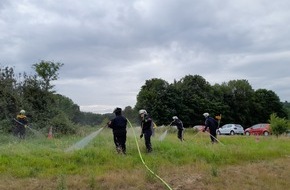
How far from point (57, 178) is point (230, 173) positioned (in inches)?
217

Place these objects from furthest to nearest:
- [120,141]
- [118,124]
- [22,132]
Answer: [22,132] → [120,141] → [118,124]

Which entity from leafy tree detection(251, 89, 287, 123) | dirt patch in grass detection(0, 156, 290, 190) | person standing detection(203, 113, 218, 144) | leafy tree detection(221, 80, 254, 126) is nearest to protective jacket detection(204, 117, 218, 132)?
person standing detection(203, 113, 218, 144)

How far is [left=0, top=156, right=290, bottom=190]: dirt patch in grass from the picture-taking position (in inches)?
410

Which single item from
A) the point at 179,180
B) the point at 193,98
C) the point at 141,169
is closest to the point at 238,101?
the point at 193,98

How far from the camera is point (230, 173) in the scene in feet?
42.1

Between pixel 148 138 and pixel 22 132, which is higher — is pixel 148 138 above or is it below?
below

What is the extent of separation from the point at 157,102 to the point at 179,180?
174ft

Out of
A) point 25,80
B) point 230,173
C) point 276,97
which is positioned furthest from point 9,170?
point 276,97

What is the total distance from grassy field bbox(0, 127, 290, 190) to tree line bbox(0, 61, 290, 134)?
11.0m

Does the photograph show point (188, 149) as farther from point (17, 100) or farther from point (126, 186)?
point (17, 100)

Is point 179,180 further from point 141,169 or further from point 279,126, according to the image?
point 279,126

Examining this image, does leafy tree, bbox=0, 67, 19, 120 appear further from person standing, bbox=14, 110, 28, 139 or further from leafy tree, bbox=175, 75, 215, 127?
leafy tree, bbox=175, 75, 215, 127

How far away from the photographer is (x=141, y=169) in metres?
12.3

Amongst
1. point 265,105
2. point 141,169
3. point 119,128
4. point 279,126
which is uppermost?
point 265,105
